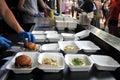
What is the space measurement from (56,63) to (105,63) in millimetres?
402

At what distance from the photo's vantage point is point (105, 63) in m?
1.60

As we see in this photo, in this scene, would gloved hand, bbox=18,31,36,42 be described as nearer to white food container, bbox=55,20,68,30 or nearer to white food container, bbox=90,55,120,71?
white food container, bbox=90,55,120,71

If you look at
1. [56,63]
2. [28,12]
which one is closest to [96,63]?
[56,63]

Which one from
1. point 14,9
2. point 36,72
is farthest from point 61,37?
point 14,9

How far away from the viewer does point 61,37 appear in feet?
8.01

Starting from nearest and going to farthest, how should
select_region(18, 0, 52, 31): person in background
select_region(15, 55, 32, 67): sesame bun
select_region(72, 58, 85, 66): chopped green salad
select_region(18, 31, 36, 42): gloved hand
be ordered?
select_region(15, 55, 32, 67): sesame bun, select_region(72, 58, 85, 66): chopped green salad, select_region(18, 31, 36, 42): gloved hand, select_region(18, 0, 52, 31): person in background

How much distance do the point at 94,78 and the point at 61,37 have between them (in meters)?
1.12

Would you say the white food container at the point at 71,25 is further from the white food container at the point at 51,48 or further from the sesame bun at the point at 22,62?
the sesame bun at the point at 22,62

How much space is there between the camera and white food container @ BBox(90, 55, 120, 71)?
58.3 inches

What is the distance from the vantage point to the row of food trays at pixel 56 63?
1414 millimetres

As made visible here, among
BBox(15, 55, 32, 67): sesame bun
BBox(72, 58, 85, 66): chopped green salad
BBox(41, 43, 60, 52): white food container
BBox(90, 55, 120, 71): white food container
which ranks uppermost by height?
BBox(15, 55, 32, 67): sesame bun

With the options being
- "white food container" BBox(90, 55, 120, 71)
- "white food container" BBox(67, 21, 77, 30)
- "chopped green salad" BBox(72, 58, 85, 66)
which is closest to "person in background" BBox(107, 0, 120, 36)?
"white food container" BBox(67, 21, 77, 30)

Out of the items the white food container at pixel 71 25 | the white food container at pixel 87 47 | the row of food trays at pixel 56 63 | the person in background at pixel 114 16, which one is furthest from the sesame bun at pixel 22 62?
the person in background at pixel 114 16

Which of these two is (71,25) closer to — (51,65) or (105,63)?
(105,63)
